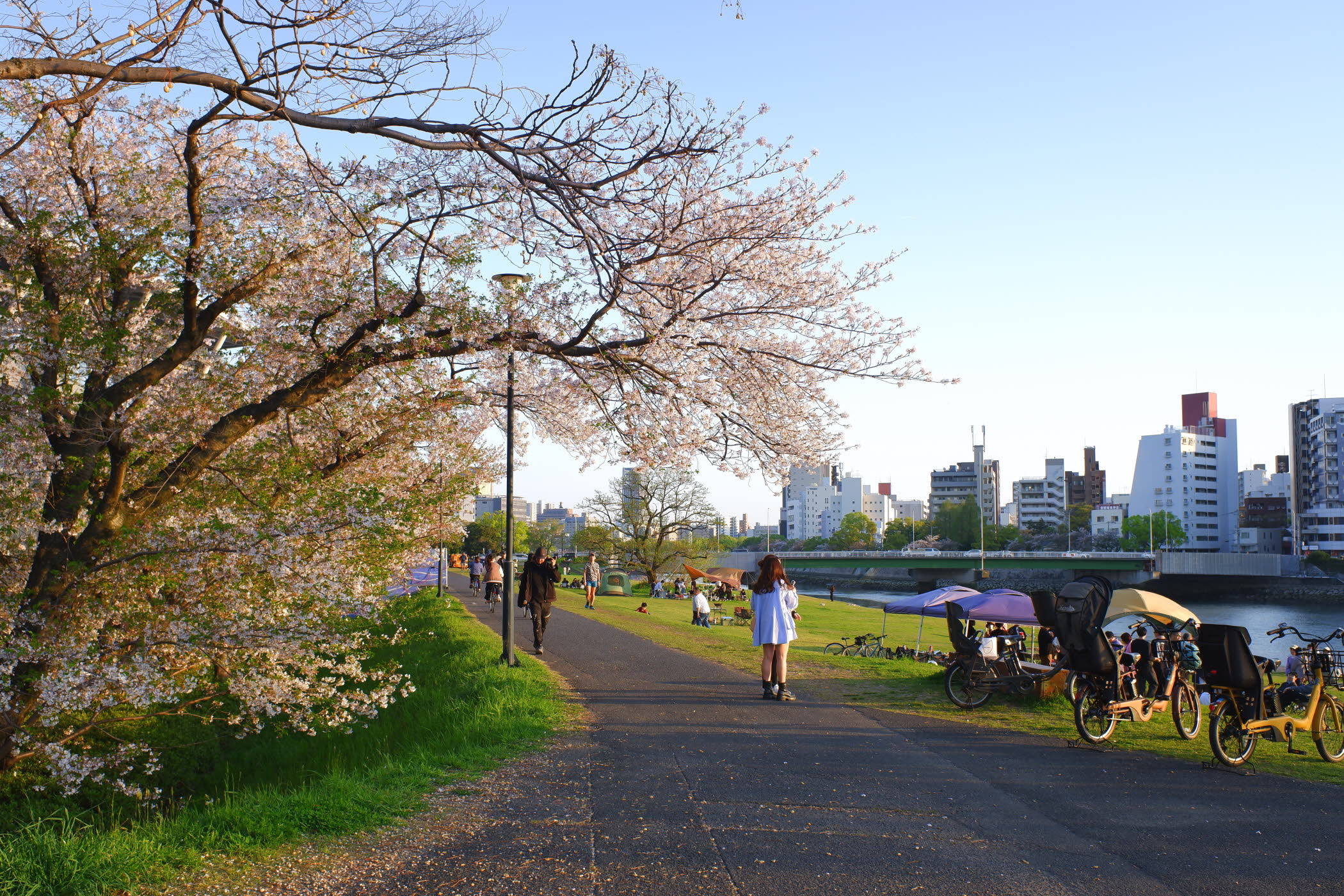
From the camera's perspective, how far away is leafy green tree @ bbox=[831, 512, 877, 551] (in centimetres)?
14988

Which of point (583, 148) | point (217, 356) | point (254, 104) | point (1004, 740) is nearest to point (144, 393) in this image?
point (217, 356)

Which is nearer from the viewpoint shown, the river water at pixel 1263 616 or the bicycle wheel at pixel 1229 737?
the bicycle wheel at pixel 1229 737

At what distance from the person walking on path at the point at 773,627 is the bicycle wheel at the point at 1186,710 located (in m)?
3.89

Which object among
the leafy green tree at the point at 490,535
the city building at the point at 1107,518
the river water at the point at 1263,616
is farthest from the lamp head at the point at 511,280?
the city building at the point at 1107,518

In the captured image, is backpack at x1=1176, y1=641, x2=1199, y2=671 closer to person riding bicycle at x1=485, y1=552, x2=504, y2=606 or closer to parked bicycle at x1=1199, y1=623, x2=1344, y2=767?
parked bicycle at x1=1199, y1=623, x2=1344, y2=767

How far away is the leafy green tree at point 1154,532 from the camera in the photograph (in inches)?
4178

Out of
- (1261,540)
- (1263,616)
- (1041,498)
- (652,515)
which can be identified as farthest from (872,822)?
(1041,498)

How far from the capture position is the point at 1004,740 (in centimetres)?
851

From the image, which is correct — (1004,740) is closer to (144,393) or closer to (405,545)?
(405,545)

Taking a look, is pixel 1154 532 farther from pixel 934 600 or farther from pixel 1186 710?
pixel 1186 710

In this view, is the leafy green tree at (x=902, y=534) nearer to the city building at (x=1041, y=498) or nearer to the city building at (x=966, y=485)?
the city building at (x=966, y=485)

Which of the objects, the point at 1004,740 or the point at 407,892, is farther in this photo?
the point at 1004,740

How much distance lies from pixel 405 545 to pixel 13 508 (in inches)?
165

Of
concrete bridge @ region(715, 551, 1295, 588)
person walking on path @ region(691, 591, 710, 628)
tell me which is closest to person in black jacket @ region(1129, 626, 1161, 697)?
person walking on path @ region(691, 591, 710, 628)
